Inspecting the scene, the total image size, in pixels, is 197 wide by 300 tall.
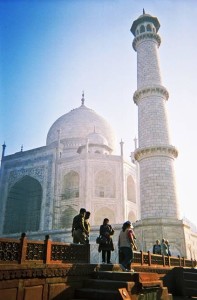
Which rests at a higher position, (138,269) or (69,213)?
(69,213)

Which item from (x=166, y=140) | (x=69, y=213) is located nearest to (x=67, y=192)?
(x=69, y=213)

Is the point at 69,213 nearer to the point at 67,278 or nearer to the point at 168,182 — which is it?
the point at 168,182

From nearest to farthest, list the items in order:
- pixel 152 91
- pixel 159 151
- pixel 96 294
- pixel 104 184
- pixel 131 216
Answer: pixel 96 294 < pixel 159 151 < pixel 152 91 < pixel 131 216 < pixel 104 184

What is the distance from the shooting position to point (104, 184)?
26.6m

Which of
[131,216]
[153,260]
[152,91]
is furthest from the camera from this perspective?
[131,216]

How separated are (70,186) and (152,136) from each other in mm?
13136

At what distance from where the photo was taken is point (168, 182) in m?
14.4

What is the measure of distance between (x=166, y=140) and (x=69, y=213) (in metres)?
12.0

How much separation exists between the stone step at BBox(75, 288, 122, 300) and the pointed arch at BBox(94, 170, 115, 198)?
1982cm

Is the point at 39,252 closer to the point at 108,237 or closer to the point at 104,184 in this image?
the point at 108,237

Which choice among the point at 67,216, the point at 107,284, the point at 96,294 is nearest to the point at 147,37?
the point at 67,216

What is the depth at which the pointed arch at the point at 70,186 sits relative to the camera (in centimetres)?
2469

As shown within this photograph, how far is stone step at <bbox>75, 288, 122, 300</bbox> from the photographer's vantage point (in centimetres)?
453

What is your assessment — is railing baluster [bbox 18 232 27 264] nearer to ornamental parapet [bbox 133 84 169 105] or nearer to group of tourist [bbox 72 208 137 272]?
group of tourist [bbox 72 208 137 272]
